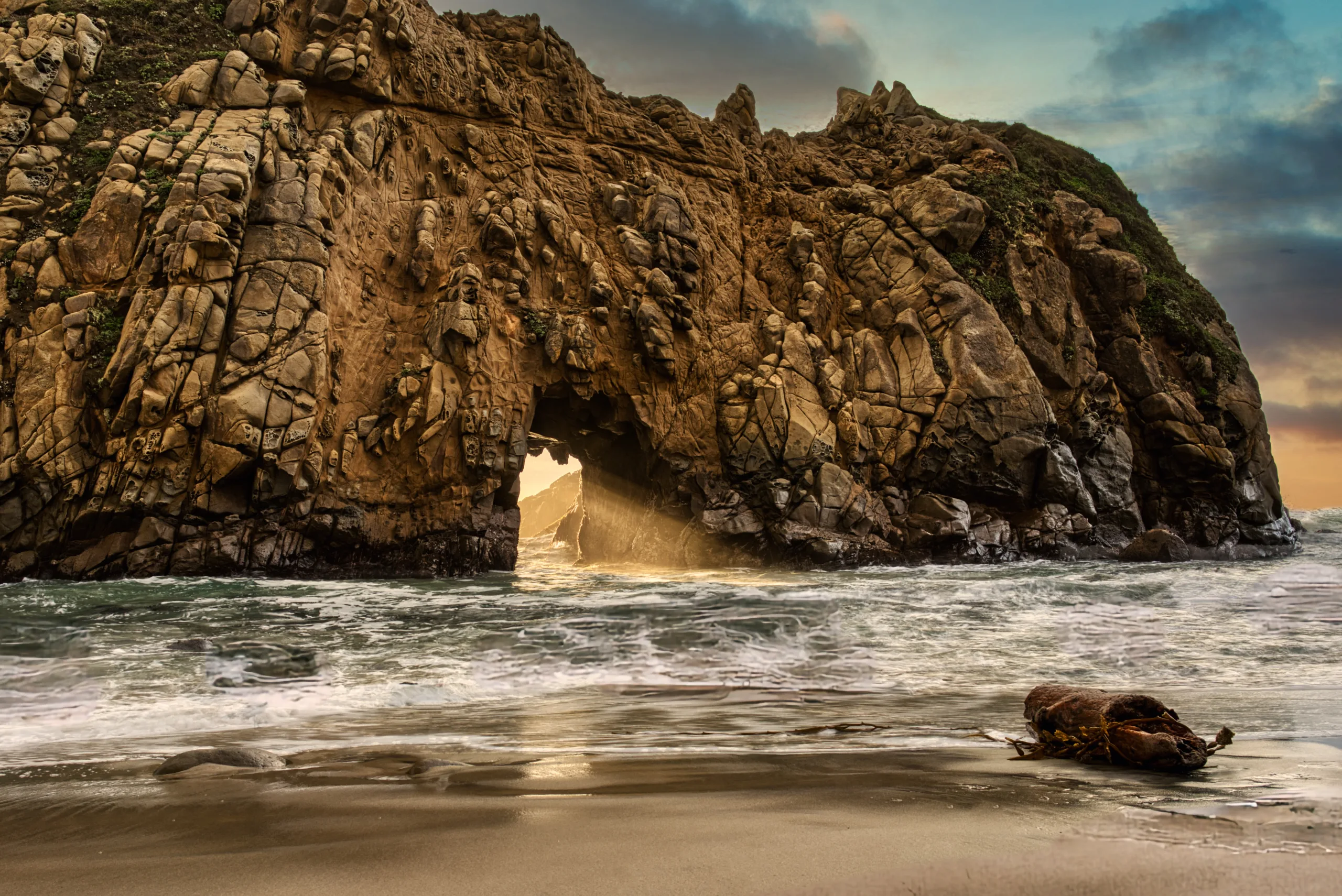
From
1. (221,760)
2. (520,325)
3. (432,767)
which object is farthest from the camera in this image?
(520,325)

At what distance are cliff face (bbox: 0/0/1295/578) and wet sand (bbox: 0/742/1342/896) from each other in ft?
44.9

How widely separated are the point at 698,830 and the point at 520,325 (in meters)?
18.2

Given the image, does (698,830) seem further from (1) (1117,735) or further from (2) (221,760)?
(2) (221,760)

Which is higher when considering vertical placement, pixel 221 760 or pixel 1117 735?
pixel 1117 735

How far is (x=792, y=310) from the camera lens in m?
23.4

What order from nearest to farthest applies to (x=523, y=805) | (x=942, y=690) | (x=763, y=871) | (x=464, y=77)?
1. (x=763, y=871)
2. (x=523, y=805)
3. (x=942, y=690)
4. (x=464, y=77)

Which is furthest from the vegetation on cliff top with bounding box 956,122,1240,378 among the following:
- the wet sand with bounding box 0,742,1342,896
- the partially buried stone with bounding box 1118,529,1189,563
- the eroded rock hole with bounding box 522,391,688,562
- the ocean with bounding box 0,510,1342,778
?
the wet sand with bounding box 0,742,1342,896

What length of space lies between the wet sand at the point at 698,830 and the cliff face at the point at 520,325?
13.7m

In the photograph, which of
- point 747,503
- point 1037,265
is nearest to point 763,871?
point 747,503

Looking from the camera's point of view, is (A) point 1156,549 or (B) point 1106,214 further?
(B) point 1106,214

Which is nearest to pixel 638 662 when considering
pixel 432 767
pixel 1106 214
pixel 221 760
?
pixel 432 767

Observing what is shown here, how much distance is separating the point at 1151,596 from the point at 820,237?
1658 centimetres

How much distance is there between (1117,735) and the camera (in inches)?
139

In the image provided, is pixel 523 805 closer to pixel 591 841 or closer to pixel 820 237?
pixel 591 841
